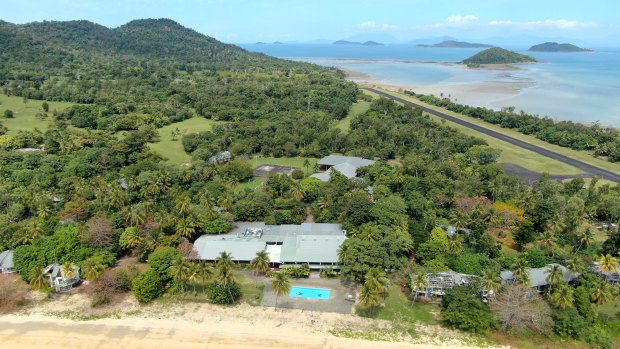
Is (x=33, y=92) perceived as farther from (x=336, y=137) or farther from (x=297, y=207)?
Answer: (x=297, y=207)

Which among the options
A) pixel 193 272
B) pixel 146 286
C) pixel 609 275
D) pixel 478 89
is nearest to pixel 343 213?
pixel 193 272

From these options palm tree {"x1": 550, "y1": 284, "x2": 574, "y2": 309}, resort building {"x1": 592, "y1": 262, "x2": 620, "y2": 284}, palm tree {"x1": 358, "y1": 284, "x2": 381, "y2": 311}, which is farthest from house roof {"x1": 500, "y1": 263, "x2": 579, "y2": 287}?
palm tree {"x1": 358, "y1": 284, "x2": 381, "y2": 311}

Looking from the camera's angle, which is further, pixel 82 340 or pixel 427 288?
pixel 427 288

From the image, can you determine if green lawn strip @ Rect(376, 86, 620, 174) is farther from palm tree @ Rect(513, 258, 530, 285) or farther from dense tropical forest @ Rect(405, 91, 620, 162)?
palm tree @ Rect(513, 258, 530, 285)

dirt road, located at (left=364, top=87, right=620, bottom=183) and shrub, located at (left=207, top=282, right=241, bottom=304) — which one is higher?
dirt road, located at (left=364, top=87, right=620, bottom=183)

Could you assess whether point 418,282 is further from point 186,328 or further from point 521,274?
point 186,328

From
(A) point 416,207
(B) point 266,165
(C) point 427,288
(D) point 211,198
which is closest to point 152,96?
(B) point 266,165
